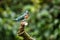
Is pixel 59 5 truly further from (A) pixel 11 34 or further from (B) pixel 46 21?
(A) pixel 11 34

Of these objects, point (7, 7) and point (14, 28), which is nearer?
point (14, 28)

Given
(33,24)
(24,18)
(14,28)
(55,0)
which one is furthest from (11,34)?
(24,18)

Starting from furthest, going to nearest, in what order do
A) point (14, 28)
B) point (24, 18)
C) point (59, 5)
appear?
point (59, 5)
point (14, 28)
point (24, 18)

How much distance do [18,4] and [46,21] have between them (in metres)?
0.47

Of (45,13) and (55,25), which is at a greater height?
(45,13)

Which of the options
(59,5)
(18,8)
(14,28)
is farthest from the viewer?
(18,8)

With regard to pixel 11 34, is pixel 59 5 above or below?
above

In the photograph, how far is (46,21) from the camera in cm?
253

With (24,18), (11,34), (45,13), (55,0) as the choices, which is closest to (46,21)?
(45,13)

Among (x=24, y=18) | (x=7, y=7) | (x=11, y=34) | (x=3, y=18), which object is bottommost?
(x=24, y=18)

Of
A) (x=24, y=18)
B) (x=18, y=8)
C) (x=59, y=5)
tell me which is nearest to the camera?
(x=24, y=18)

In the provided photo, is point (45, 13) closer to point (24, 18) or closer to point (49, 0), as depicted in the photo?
point (49, 0)

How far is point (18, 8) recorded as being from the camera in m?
2.75

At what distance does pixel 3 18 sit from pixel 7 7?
0.77ft
